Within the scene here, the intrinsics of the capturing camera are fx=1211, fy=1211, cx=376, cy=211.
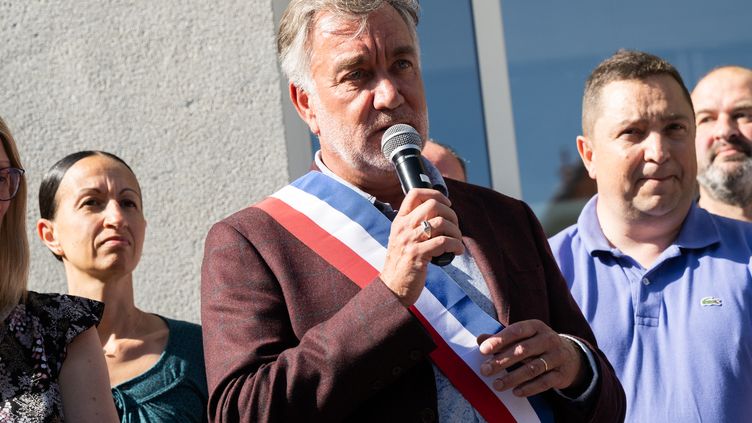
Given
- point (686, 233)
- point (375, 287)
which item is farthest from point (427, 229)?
point (686, 233)

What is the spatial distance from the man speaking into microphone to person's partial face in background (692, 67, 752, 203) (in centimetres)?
206

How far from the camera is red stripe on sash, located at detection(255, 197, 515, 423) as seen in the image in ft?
9.03

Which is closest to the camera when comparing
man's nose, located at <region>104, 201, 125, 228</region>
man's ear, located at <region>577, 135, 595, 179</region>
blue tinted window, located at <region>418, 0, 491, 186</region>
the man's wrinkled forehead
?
the man's wrinkled forehead

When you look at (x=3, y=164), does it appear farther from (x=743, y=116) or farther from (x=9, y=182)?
(x=743, y=116)

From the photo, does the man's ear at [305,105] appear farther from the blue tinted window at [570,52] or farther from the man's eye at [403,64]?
the blue tinted window at [570,52]

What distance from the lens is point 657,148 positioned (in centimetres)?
420

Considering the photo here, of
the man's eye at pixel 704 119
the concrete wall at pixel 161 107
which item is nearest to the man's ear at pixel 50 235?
the concrete wall at pixel 161 107

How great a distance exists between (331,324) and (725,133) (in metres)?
3.00

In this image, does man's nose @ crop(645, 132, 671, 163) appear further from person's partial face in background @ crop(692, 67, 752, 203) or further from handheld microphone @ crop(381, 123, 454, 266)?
handheld microphone @ crop(381, 123, 454, 266)

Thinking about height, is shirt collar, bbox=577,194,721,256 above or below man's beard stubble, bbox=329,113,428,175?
below

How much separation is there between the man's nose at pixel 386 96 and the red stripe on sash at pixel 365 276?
1.08ft

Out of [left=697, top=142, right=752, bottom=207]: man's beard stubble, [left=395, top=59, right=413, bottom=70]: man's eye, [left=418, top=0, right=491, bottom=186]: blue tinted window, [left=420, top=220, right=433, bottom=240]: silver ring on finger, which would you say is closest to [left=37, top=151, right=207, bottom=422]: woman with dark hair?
[left=395, top=59, right=413, bottom=70]: man's eye

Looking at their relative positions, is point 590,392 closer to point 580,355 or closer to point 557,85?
point 580,355

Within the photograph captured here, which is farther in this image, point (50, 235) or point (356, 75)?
point (50, 235)
